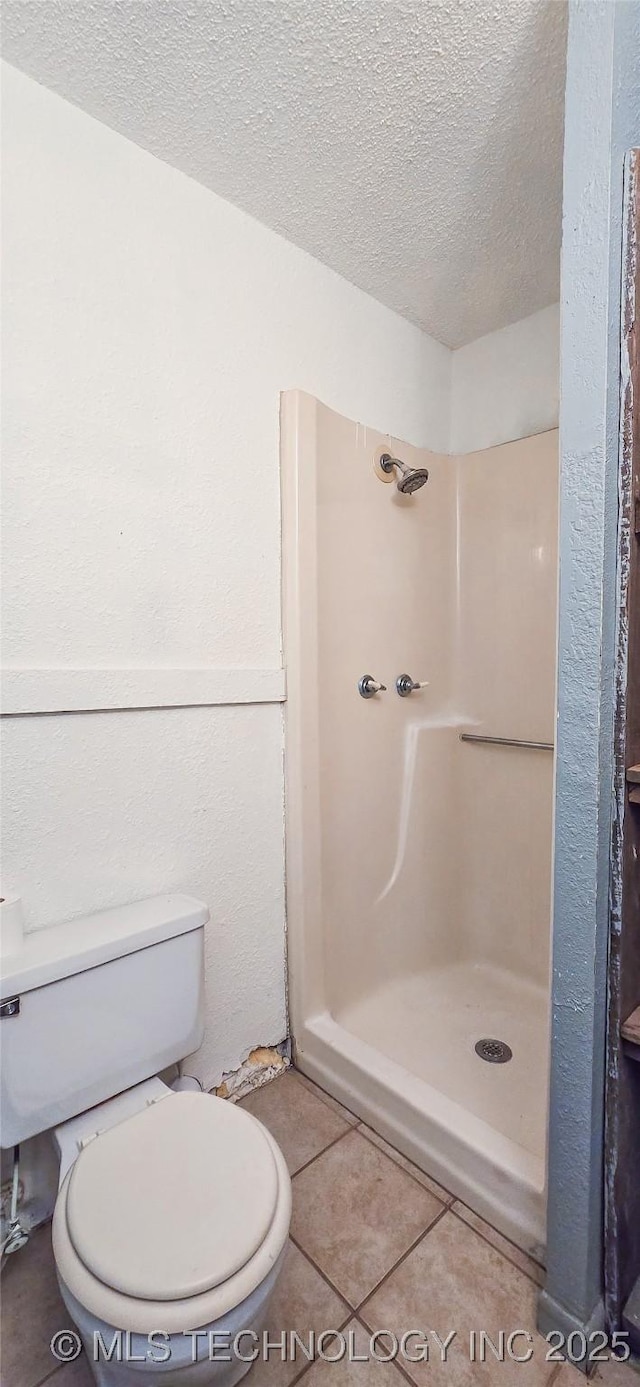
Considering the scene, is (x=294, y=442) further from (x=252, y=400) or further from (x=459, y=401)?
(x=459, y=401)

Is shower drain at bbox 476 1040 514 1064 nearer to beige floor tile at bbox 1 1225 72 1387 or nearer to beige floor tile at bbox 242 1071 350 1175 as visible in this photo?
beige floor tile at bbox 242 1071 350 1175

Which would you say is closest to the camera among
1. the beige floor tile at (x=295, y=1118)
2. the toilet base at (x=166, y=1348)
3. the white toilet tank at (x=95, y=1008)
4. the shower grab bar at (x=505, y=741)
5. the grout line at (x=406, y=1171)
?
the toilet base at (x=166, y=1348)

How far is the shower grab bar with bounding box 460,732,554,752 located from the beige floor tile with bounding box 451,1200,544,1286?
1163mm

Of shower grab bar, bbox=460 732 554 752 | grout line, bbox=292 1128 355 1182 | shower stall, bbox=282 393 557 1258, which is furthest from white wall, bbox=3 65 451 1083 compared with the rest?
shower grab bar, bbox=460 732 554 752

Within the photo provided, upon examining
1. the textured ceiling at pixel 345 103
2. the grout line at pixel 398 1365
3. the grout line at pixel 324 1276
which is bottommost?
the grout line at pixel 398 1365

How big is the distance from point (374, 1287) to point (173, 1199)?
1.68 ft

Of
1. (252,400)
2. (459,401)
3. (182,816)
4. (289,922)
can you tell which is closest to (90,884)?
(182,816)

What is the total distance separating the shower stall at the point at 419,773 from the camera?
1.50 m

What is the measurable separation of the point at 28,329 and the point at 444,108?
0.94m

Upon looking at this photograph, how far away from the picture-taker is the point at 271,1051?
1564mm

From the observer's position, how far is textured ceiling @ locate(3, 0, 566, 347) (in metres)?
0.98

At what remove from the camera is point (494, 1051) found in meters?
1.58

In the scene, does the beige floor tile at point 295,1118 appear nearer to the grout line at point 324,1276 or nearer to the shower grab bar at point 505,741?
the grout line at point 324,1276

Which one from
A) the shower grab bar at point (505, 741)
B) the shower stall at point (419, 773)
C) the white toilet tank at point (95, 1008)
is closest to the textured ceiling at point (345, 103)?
the shower stall at point (419, 773)
